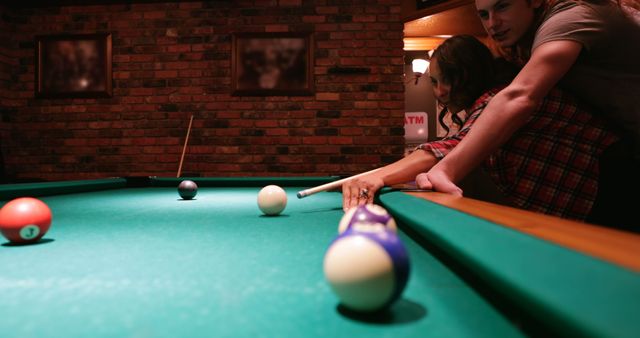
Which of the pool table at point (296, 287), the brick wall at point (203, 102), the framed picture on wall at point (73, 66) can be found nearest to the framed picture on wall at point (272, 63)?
the brick wall at point (203, 102)

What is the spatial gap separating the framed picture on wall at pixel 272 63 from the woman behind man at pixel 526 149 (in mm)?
3109

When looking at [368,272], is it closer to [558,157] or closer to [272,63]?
[558,157]

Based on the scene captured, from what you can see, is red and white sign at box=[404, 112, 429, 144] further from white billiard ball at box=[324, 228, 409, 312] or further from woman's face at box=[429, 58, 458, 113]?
white billiard ball at box=[324, 228, 409, 312]

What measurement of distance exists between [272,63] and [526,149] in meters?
3.86

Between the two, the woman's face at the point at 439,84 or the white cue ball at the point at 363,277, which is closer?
the white cue ball at the point at 363,277

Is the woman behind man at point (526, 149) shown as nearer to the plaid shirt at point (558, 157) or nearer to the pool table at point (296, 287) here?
the plaid shirt at point (558, 157)

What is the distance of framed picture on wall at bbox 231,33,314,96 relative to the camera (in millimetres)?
5266

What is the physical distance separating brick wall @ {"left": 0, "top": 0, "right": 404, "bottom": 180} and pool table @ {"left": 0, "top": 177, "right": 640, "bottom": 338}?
3.94 metres

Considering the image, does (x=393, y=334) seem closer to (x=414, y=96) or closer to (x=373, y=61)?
(x=373, y=61)

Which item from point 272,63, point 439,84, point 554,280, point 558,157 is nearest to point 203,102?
point 272,63

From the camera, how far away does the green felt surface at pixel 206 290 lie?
616 millimetres

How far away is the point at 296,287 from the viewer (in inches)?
31.8

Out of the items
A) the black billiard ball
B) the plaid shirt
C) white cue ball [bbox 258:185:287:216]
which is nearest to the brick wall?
the black billiard ball

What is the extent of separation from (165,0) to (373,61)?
2730mm
